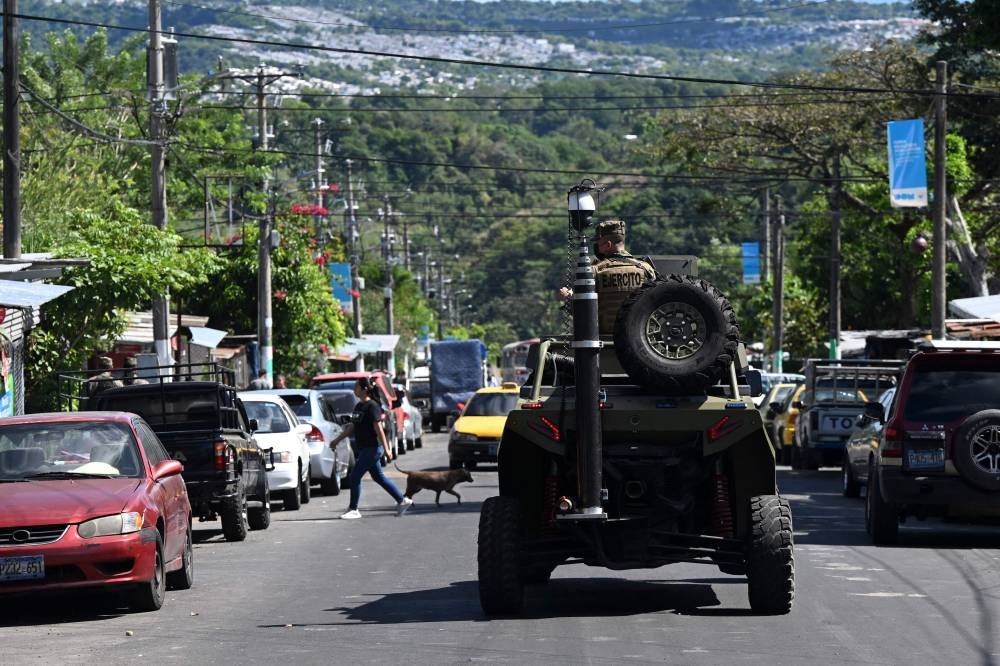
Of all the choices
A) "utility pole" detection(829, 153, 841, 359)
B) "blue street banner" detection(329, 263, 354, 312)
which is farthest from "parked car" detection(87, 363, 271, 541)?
"blue street banner" detection(329, 263, 354, 312)

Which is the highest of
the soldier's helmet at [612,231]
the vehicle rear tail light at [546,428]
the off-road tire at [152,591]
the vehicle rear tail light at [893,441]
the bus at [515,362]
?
the soldier's helmet at [612,231]

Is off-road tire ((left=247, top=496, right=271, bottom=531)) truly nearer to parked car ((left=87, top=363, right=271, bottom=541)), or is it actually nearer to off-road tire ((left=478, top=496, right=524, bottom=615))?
parked car ((left=87, top=363, right=271, bottom=541))

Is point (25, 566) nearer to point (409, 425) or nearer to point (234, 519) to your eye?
point (234, 519)

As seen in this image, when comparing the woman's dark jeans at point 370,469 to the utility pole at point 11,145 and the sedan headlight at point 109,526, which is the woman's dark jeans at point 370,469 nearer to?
the utility pole at point 11,145

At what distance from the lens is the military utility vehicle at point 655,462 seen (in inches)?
477

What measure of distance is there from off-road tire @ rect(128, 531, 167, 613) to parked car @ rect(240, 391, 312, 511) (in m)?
9.87

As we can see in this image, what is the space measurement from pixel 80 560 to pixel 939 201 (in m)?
25.8

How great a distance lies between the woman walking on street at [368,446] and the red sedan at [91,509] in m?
7.63

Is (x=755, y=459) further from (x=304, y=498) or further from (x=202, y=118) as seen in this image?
(x=202, y=118)

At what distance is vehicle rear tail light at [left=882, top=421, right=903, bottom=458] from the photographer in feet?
56.4

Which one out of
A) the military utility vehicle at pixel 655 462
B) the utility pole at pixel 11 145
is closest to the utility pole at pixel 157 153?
the utility pole at pixel 11 145

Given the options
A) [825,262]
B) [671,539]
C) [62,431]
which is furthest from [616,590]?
[825,262]

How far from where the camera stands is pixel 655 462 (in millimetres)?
12383

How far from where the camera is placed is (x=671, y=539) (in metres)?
12.4
